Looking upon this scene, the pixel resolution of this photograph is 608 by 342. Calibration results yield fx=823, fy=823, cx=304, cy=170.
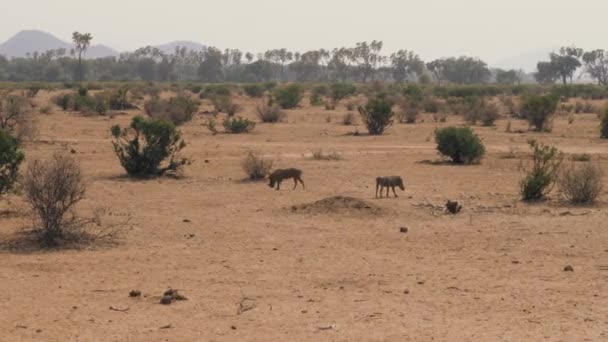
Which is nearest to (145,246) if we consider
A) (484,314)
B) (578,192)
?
(484,314)

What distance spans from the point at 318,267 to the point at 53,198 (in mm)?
4638

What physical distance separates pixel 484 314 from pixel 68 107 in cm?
4430

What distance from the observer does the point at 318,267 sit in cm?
1162

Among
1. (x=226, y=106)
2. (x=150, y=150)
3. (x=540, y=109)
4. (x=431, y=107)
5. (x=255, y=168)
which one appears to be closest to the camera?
(x=255, y=168)

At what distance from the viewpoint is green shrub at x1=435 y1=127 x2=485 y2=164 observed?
25.3m

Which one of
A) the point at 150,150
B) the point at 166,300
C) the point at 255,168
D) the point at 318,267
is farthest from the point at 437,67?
the point at 166,300

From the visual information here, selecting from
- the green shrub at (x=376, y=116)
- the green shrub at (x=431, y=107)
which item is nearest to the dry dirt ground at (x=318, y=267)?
the green shrub at (x=376, y=116)

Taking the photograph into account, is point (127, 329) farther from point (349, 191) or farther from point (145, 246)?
point (349, 191)

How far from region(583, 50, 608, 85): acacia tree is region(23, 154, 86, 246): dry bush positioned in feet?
468

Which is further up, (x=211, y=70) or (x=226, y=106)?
(x=211, y=70)

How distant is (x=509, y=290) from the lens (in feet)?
33.8

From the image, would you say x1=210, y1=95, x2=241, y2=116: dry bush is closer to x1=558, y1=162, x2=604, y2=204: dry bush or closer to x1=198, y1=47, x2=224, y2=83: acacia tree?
x1=558, y1=162, x2=604, y2=204: dry bush

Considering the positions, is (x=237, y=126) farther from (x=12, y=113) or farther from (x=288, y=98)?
(x=288, y=98)

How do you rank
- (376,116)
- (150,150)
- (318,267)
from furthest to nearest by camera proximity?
(376,116) < (150,150) < (318,267)
